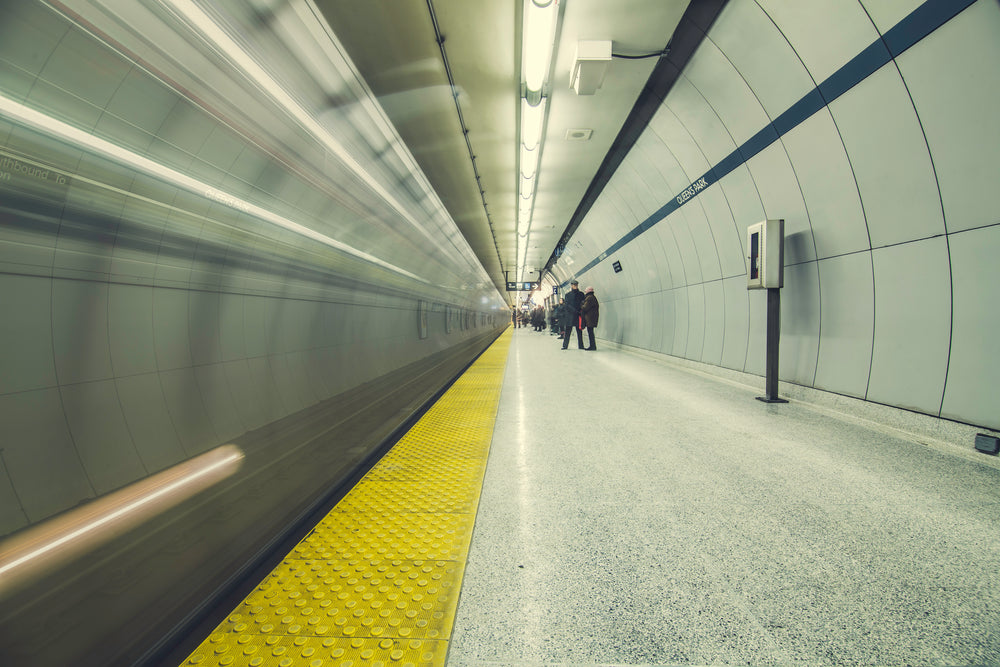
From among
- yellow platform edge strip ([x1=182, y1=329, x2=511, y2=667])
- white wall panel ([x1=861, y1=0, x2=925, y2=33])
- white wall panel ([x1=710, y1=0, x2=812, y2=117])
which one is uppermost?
white wall panel ([x1=710, y1=0, x2=812, y2=117])

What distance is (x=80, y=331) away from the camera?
319 cm

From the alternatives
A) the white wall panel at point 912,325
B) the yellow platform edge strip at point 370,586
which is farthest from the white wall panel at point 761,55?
A: the yellow platform edge strip at point 370,586

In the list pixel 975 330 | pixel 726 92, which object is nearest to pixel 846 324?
pixel 975 330

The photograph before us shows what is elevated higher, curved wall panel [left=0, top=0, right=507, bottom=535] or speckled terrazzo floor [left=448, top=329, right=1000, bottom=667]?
curved wall panel [left=0, top=0, right=507, bottom=535]

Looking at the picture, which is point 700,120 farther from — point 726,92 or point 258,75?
point 258,75

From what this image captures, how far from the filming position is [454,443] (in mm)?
3510

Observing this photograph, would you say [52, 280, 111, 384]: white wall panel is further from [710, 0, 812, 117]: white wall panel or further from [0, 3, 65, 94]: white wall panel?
[710, 0, 812, 117]: white wall panel

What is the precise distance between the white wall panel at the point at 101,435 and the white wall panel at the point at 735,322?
25.7 ft

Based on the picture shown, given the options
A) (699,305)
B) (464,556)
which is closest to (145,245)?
(464,556)

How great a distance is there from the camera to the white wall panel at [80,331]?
3070 millimetres

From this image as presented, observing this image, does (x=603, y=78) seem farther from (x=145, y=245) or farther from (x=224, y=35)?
(x=145, y=245)

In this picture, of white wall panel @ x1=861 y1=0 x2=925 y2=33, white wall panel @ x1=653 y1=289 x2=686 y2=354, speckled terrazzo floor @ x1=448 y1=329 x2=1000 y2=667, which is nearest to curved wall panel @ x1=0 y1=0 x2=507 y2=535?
speckled terrazzo floor @ x1=448 y1=329 x2=1000 y2=667

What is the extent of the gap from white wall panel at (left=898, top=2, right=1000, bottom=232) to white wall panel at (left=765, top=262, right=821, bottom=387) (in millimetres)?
1619

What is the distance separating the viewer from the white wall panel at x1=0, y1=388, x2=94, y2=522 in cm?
269
